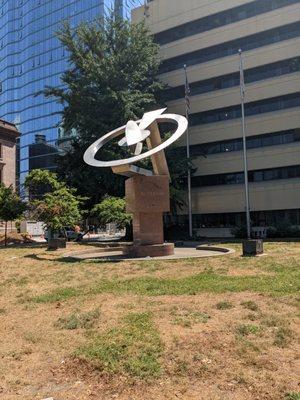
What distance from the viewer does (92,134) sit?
1594 inches

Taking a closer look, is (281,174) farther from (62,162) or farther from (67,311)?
(67,311)

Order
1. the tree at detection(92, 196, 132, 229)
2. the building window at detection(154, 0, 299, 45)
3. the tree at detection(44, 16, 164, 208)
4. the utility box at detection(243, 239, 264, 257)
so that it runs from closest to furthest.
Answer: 1. the utility box at detection(243, 239, 264, 257)
2. the tree at detection(92, 196, 132, 229)
3. the tree at detection(44, 16, 164, 208)
4. the building window at detection(154, 0, 299, 45)

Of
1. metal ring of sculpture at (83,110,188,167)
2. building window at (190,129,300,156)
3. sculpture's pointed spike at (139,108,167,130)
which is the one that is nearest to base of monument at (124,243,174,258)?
metal ring of sculpture at (83,110,188,167)

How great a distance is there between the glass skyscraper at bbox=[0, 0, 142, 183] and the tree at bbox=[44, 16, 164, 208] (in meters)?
61.1

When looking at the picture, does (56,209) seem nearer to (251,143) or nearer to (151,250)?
(151,250)

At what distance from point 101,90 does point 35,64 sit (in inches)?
3100

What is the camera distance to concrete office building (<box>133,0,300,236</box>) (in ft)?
140

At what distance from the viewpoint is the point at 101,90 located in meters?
40.1

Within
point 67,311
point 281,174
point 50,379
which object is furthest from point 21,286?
point 281,174

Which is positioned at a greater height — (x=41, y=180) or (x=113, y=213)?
(x=41, y=180)

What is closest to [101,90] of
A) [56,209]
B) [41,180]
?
[41,180]

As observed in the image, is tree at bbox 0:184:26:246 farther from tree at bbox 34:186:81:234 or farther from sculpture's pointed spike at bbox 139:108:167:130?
sculpture's pointed spike at bbox 139:108:167:130

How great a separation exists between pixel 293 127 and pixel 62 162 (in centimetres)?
2132

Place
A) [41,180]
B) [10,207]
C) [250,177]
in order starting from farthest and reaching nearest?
1. [250,177]
2. [10,207]
3. [41,180]
